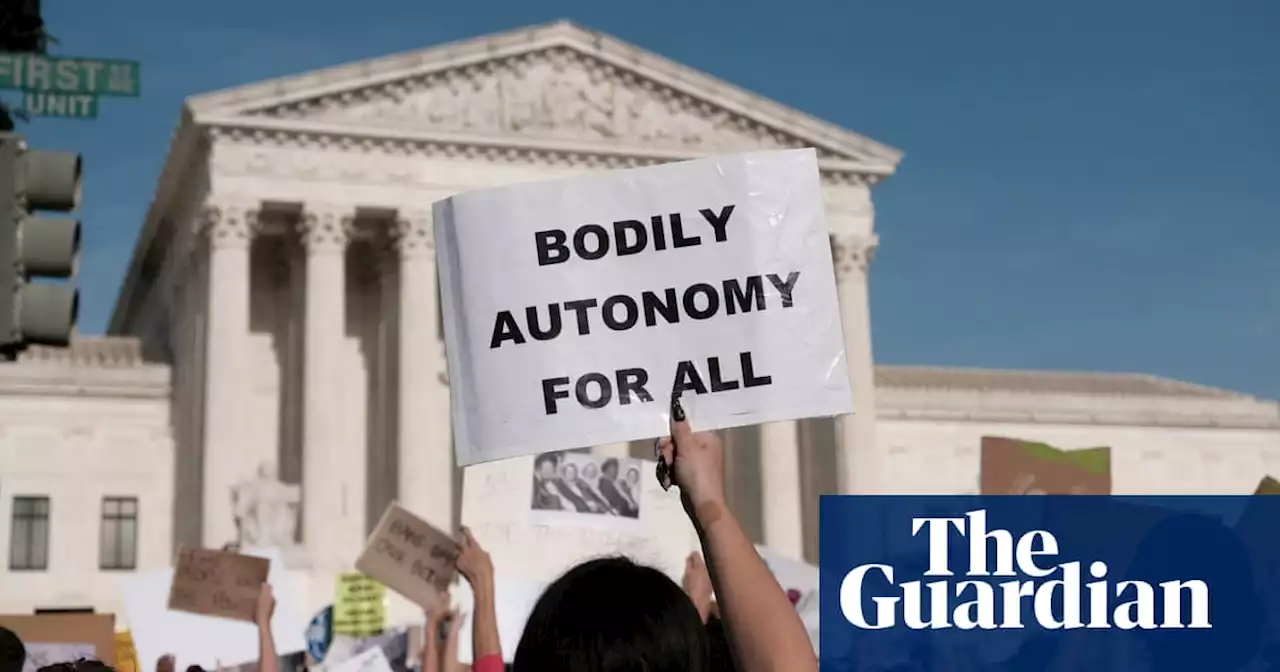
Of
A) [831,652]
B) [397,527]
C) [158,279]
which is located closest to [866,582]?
[831,652]

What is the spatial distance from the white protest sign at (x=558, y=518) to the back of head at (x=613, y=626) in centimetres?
1191

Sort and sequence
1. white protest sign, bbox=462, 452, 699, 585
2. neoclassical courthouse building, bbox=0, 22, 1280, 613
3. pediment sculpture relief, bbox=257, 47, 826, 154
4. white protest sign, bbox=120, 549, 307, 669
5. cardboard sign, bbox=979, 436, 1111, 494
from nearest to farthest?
white protest sign, bbox=120, 549, 307, 669
white protest sign, bbox=462, 452, 699, 585
cardboard sign, bbox=979, 436, 1111, 494
neoclassical courthouse building, bbox=0, 22, 1280, 613
pediment sculpture relief, bbox=257, 47, 826, 154

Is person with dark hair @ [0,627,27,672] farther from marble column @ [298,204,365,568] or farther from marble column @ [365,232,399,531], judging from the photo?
marble column @ [365,232,399,531]

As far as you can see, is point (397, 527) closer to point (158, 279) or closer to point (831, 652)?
point (831, 652)

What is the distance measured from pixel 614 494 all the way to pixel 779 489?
45.7m

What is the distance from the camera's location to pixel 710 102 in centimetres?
A: 6316

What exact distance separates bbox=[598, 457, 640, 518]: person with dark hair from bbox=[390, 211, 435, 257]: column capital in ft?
141

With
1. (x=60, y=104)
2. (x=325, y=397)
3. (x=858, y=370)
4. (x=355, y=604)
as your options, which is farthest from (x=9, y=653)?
(x=858, y=370)

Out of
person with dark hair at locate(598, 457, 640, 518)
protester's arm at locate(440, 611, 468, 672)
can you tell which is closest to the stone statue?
A: person with dark hair at locate(598, 457, 640, 518)

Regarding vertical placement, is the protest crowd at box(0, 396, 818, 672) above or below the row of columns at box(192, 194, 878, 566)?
below

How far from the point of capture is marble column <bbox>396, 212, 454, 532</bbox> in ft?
189

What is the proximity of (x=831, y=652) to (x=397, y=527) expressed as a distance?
10194 mm

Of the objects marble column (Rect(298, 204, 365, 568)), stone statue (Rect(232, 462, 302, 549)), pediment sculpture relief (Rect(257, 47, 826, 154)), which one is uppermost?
pediment sculpture relief (Rect(257, 47, 826, 154))

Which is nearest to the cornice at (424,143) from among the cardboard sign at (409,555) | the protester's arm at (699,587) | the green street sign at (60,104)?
the cardboard sign at (409,555)
